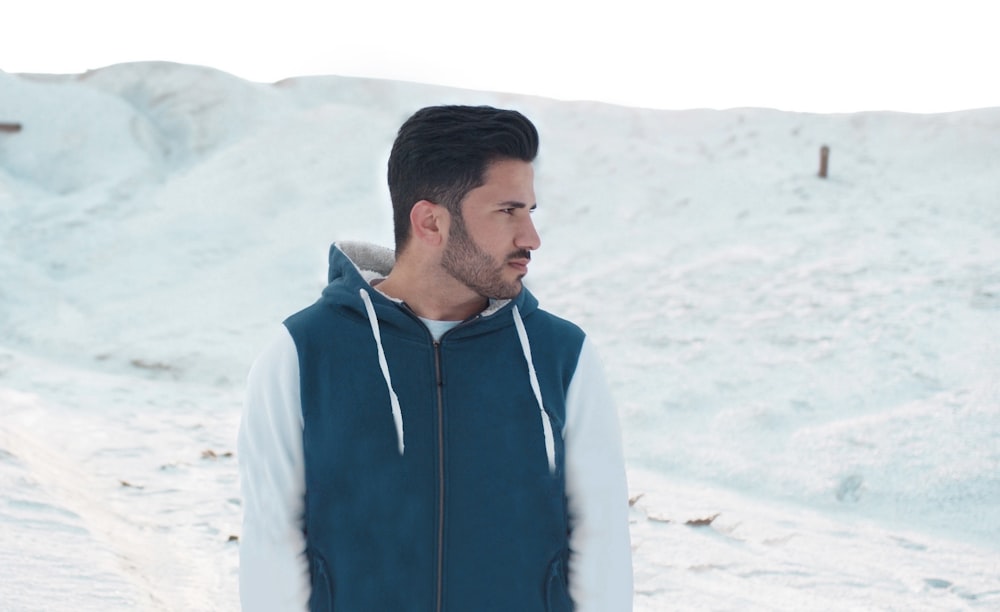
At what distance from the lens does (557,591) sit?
1.50 metres

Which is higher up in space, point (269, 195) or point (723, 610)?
point (269, 195)

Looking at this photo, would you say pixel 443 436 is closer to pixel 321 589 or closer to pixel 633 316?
pixel 321 589

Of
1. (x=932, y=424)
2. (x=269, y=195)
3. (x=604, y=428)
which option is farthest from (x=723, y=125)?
(x=604, y=428)

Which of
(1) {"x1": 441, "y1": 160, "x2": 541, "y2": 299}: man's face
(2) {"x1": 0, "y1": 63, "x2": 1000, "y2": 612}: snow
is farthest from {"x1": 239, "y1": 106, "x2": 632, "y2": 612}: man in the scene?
(2) {"x1": 0, "y1": 63, "x2": 1000, "y2": 612}: snow

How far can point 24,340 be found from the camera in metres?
8.84

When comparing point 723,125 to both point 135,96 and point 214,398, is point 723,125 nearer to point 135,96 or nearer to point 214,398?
point 214,398

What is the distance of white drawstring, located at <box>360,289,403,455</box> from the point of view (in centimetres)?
148

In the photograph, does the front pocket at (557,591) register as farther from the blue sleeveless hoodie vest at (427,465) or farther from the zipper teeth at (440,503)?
the zipper teeth at (440,503)

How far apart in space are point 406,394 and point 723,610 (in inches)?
96.4

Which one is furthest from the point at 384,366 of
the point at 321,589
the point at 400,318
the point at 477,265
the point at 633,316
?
the point at 633,316

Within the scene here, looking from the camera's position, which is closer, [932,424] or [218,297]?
[932,424]

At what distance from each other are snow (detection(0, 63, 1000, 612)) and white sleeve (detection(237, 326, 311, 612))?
54cm

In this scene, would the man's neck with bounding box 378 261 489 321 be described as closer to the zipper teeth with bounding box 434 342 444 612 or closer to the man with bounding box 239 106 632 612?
the man with bounding box 239 106 632 612


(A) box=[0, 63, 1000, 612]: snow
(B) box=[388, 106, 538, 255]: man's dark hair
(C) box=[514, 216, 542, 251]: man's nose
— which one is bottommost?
(A) box=[0, 63, 1000, 612]: snow
